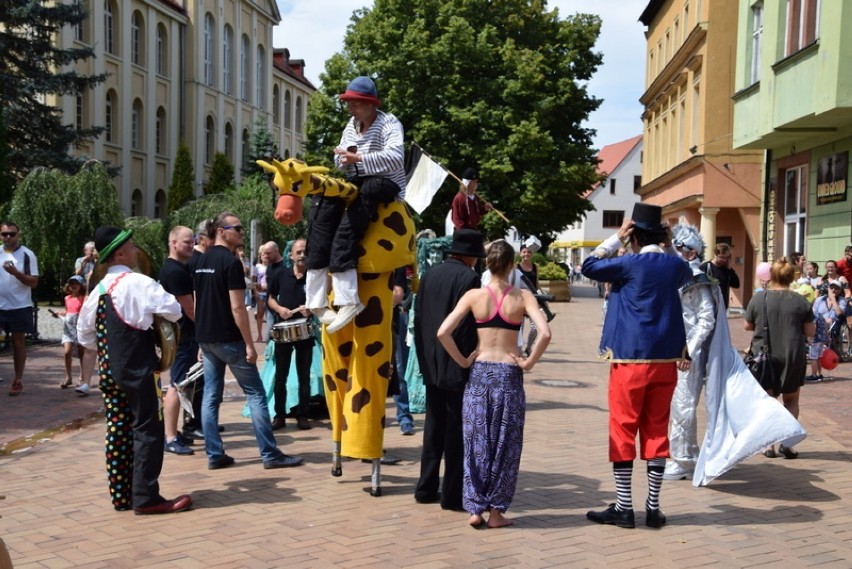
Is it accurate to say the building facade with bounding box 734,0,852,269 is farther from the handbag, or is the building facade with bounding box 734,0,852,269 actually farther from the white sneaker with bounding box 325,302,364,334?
the white sneaker with bounding box 325,302,364,334

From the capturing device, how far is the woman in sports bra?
18.5ft

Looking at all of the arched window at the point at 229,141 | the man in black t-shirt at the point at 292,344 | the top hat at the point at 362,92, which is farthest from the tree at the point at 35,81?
the top hat at the point at 362,92

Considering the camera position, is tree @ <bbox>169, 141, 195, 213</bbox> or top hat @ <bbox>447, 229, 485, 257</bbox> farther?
tree @ <bbox>169, 141, 195, 213</bbox>

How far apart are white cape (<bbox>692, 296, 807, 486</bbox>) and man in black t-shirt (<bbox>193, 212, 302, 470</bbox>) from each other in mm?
3198

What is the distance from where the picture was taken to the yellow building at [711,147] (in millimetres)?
28594

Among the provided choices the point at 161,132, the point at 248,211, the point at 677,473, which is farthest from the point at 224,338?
the point at 161,132

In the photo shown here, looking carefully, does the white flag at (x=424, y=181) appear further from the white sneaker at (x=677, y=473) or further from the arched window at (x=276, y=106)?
the arched window at (x=276, y=106)

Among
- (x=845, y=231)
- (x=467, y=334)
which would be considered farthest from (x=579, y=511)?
(x=845, y=231)

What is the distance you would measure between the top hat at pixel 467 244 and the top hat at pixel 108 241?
2.19 meters

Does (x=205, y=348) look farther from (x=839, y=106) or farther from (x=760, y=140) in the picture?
(x=760, y=140)

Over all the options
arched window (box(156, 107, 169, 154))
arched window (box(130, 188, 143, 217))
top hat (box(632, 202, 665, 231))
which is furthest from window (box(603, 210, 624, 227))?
top hat (box(632, 202, 665, 231))

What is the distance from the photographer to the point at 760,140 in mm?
20734

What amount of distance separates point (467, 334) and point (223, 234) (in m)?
2.42

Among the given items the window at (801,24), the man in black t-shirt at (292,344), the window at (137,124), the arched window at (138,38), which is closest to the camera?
the man in black t-shirt at (292,344)
